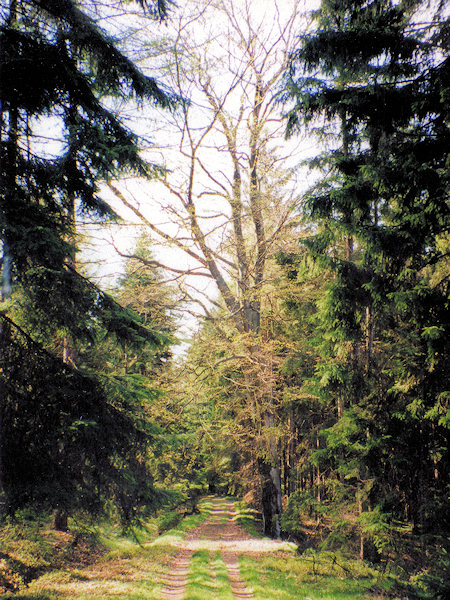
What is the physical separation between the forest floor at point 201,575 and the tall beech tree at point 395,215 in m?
2.71

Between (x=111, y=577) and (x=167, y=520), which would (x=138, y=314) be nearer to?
(x=111, y=577)

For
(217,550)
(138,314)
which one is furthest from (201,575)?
(138,314)

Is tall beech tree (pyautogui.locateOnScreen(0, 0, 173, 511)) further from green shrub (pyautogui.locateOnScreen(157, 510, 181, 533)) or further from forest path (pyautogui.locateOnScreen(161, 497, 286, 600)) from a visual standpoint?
green shrub (pyautogui.locateOnScreen(157, 510, 181, 533))

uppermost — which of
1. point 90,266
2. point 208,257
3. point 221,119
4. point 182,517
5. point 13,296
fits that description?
point 221,119

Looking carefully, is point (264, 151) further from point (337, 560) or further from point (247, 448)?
point (337, 560)

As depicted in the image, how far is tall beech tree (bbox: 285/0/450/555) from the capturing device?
4789 millimetres

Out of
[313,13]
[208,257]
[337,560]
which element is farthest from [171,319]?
[313,13]

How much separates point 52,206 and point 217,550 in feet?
43.7

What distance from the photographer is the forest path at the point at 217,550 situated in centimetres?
757

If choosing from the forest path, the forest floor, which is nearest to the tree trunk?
the forest floor

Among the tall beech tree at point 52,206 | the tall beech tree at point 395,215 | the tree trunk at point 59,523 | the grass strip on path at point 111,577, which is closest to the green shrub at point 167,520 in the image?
the grass strip on path at point 111,577

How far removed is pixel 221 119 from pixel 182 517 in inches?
907

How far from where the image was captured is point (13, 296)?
17.0 feet

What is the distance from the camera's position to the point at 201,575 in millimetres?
8562
